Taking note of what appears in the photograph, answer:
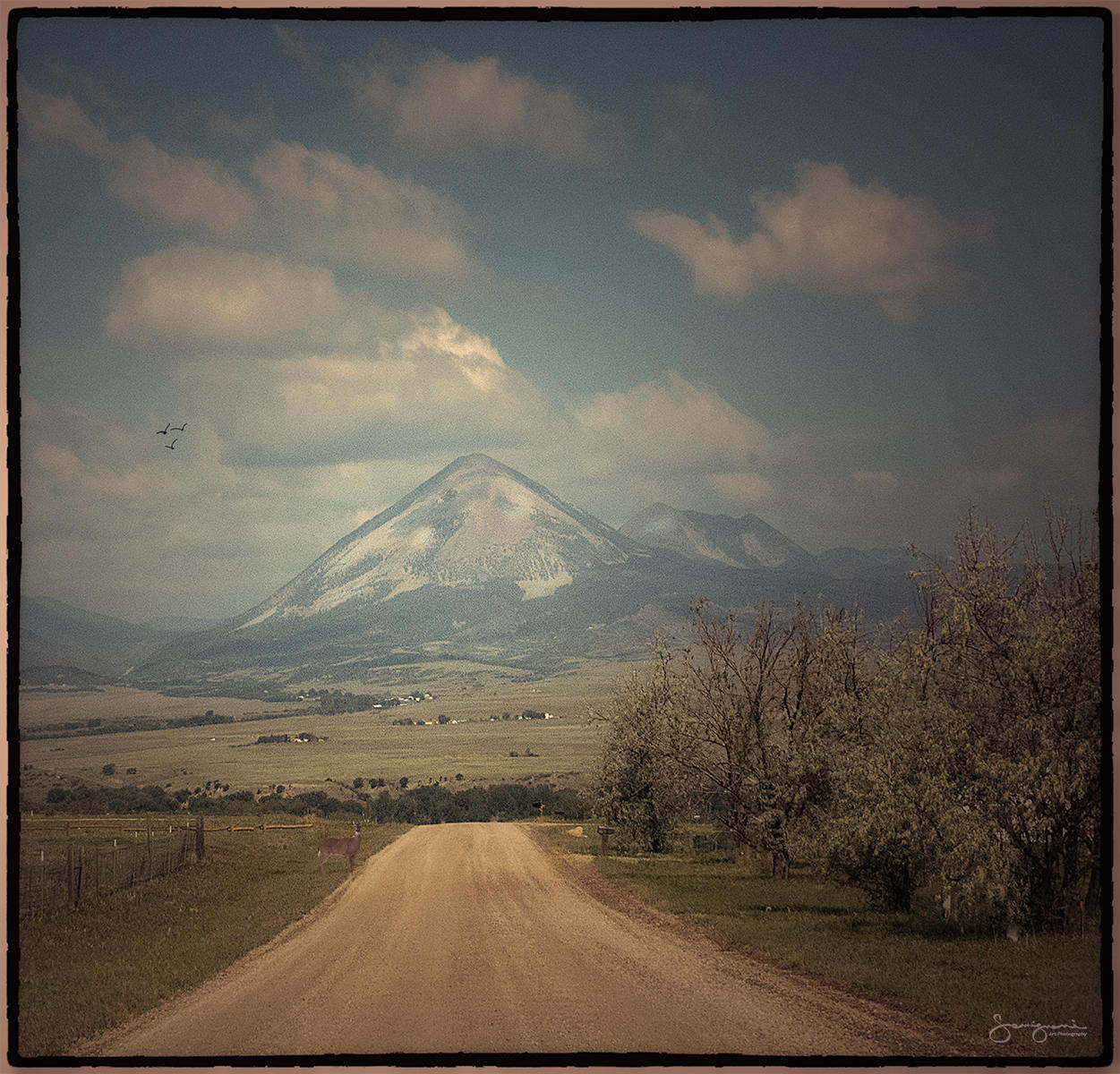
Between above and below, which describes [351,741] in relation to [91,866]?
below

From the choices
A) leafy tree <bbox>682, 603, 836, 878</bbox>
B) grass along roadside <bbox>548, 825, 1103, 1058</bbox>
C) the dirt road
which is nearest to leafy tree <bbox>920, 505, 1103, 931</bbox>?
grass along roadside <bbox>548, 825, 1103, 1058</bbox>

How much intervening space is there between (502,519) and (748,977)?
334ft

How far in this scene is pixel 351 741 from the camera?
2479 inches

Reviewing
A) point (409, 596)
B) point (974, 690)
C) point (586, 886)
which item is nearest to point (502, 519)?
point (409, 596)

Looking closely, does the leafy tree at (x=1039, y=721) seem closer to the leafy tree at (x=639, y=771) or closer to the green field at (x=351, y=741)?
the leafy tree at (x=639, y=771)

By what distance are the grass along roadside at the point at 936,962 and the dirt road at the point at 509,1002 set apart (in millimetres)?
416

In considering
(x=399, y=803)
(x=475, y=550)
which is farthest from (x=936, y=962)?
(x=475, y=550)

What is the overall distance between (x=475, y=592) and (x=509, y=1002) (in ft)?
335

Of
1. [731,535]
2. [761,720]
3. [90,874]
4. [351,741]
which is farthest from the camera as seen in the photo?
[351,741]

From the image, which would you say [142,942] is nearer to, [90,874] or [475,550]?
[90,874]

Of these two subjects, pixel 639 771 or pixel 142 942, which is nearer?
pixel 142 942

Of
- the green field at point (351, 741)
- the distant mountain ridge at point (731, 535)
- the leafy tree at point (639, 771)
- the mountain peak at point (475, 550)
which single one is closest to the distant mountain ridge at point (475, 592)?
the mountain peak at point (475, 550)

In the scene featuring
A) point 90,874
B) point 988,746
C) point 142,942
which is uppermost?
point 988,746

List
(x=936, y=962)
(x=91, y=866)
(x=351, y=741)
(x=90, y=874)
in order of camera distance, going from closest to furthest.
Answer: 1. (x=936, y=962)
2. (x=90, y=874)
3. (x=91, y=866)
4. (x=351, y=741)
